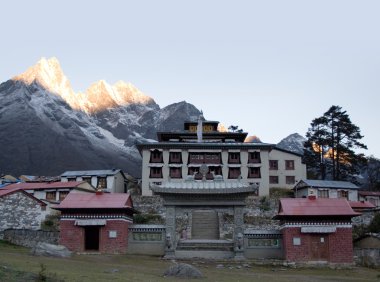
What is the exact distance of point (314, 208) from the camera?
3022cm

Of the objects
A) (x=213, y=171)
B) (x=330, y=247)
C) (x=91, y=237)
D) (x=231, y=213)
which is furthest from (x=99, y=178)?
(x=330, y=247)

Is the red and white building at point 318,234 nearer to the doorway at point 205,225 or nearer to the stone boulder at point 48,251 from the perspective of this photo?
the doorway at point 205,225

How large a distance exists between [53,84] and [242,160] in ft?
455

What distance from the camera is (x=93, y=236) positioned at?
31781 mm

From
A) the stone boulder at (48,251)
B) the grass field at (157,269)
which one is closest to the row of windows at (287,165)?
the grass field at (157,269)

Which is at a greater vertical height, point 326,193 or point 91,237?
point 326,193

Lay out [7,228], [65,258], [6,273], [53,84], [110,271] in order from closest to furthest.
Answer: [6,273] < [110,271] < [65,258] < [7,228] < [53,84]

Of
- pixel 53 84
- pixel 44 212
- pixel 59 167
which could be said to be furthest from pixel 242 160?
pixel 53 84

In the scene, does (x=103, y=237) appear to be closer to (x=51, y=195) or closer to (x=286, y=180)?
(x=51, y=195)

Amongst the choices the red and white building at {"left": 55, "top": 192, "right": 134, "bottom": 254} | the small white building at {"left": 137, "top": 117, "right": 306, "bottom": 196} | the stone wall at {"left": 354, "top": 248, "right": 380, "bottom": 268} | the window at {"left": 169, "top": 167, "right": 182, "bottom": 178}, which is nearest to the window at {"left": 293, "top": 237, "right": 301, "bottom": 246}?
the stone wall at {"left": 354, "top": 248, "right": 380, "bottom": 268}

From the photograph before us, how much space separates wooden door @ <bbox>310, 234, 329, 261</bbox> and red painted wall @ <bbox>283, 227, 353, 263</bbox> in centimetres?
17

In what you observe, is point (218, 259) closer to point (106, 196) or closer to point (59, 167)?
point (106, 196)

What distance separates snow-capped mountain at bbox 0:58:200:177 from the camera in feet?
411

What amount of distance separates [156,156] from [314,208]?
32.9 m
